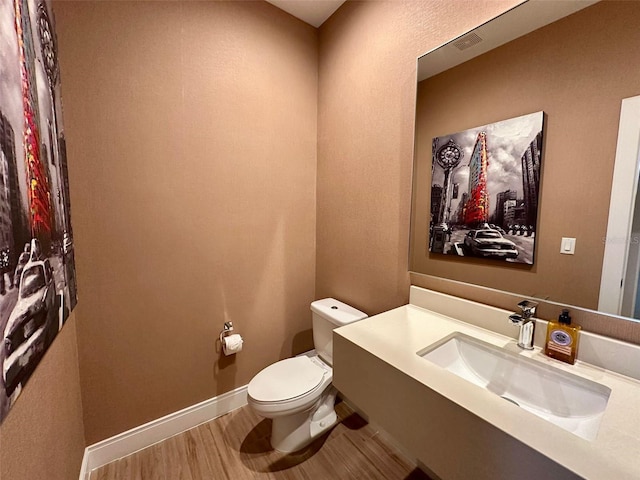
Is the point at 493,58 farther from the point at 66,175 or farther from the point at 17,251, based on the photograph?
the point at 66,175

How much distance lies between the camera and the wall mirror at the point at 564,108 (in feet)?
2.70

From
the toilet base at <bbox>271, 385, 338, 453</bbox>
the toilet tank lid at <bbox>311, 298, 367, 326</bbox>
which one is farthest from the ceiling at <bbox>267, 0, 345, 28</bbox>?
the toilet base at <bbox>271, 385, 338, 453</bbox>

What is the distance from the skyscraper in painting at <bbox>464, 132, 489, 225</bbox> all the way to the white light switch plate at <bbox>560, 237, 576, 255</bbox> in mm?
268

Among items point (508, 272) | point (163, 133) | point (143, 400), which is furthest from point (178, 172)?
point (508, 272)

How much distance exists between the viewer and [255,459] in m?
1.45

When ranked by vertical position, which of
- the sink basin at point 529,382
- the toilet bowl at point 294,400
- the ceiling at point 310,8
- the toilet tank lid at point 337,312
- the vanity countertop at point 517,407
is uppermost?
the ceiling at point 310,8

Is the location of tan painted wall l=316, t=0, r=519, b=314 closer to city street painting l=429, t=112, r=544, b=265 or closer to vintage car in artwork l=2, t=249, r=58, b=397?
city street painting l=429, t=112, r=544, b=265

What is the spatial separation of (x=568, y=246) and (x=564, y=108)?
0.48 m

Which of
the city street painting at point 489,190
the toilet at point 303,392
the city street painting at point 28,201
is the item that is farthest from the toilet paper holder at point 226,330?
the city street painting at point 489,190

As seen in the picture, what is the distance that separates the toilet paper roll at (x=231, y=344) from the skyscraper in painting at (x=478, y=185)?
149cm

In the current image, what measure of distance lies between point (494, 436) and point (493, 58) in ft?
4.46

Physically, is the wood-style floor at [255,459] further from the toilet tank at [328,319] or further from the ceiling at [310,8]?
the ceiling at [310,8]

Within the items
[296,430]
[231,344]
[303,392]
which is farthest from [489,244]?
[231,344]

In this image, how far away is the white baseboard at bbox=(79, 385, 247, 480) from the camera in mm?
1393
